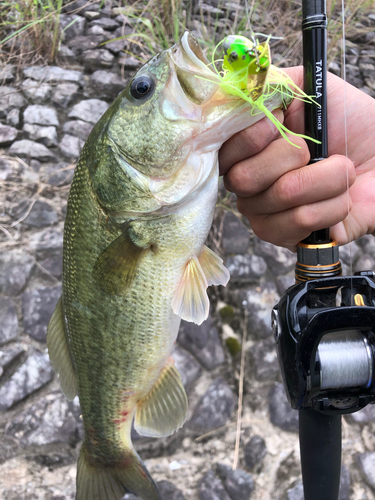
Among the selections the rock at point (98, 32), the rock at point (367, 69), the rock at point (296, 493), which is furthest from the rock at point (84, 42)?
the rock at point (296, 493)

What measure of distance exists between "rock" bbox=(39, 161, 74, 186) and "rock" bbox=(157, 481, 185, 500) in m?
2.01

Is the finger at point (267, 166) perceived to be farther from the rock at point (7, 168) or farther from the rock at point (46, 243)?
the rock at point (7, 168)

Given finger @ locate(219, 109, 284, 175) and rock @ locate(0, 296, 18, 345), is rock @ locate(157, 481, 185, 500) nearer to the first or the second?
rock @ locate(0, 296, 18, 345)

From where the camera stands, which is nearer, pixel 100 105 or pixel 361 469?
pixel 361 469

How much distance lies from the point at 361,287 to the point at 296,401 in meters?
0.36

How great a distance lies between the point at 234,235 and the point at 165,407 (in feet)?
5.03

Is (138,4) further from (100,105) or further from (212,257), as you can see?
(212,257)

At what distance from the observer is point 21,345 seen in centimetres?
228

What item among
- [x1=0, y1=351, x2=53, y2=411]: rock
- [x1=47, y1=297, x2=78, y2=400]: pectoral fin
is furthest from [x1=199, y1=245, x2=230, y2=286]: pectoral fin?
[x1=0, y1=351, x2=53, y2=411]: rock

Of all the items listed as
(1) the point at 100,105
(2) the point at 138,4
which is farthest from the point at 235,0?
(1) the point at 100,105

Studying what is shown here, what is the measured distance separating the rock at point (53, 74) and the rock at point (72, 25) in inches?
15.1

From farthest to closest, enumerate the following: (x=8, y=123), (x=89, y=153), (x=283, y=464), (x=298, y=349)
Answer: (x=8, y=123) → (x=283, y=464) → (x=89, y=153) → (x=298, y=349)

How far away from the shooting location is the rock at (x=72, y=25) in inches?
128

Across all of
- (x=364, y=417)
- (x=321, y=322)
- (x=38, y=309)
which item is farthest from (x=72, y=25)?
(x=364, y=417)
